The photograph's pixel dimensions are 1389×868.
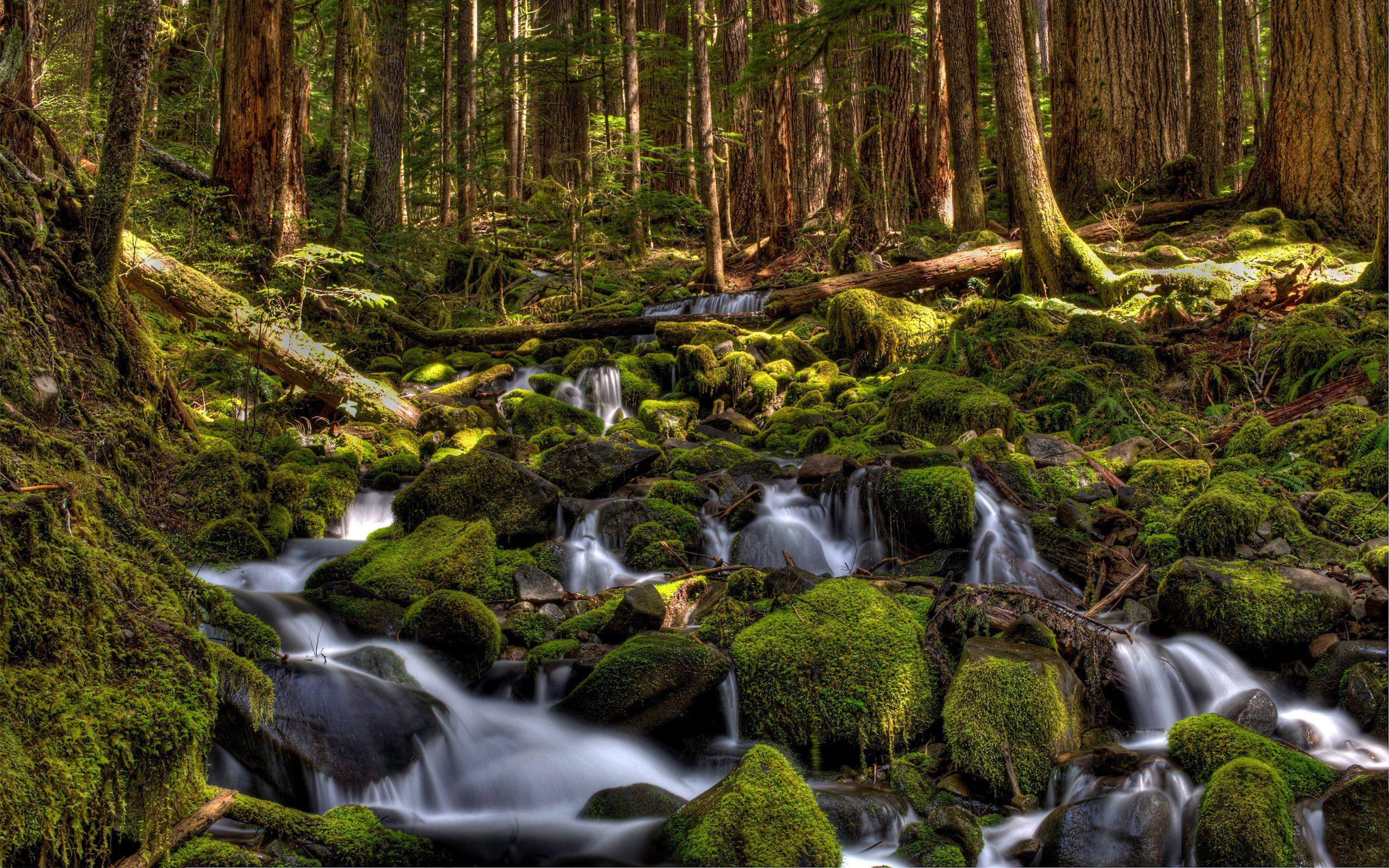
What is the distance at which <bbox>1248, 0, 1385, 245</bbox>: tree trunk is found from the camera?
8703mm

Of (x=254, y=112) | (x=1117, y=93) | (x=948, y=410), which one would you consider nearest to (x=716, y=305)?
(x=948, y=410)

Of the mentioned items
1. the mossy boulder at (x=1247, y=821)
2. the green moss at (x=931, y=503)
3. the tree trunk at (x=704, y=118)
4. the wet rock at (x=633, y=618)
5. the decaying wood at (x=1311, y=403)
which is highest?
the tree trunk at (x=704, y=118)

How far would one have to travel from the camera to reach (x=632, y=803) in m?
3.56

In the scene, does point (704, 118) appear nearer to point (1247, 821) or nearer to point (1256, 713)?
point (1256, 713)

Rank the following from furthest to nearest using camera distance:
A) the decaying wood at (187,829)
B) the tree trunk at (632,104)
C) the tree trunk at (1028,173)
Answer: the tree trunk at (632,104), the tree trunk at (1028,173), the decaying wood at (187,829)

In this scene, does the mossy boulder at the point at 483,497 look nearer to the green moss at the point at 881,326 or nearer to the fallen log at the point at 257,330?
the fallen log at the point at 257,330

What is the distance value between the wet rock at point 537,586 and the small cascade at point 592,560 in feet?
0.54

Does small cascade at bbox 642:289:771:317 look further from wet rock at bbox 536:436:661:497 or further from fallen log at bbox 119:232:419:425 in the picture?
wet rock at bbox 536:436:661:497

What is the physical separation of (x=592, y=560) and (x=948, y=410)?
3713mm

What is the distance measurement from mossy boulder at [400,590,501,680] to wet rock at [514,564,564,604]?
0.79 meters

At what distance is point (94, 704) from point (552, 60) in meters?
16.4

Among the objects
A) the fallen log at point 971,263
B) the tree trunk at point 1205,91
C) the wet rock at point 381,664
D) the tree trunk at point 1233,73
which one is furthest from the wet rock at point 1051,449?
the tree trunk at point 1233,73

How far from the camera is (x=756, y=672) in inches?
167

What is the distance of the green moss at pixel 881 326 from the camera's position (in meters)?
10.4
